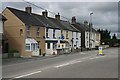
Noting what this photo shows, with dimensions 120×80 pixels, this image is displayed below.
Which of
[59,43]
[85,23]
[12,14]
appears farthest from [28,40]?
[85,23]

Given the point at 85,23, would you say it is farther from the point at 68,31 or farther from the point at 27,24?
the point at 27,24

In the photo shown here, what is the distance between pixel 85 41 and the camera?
261 feet

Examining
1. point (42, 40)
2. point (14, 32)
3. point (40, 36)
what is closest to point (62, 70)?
point (14, 32)

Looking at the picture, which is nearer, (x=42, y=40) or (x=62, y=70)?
(x=62, y=70)

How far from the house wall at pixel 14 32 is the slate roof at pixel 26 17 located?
70 cm

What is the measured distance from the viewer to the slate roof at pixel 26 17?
47.3 m

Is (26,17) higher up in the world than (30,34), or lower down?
higher up

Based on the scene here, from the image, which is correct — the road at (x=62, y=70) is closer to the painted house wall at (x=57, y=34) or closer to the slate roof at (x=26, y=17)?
the slate roof at (x=26, y=17)

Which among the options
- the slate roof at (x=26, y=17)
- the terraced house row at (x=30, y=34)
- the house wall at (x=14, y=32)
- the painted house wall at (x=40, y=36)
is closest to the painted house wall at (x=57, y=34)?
the terraced house row at (x=30, y=34)

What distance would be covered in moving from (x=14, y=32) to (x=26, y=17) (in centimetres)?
382

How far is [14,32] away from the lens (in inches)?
1884

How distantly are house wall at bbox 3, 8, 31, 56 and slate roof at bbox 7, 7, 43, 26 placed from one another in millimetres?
697

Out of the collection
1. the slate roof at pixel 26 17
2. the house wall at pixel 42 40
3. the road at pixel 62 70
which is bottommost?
the road at pixel 62 70

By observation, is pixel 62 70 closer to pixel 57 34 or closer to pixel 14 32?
pixel 14 32
